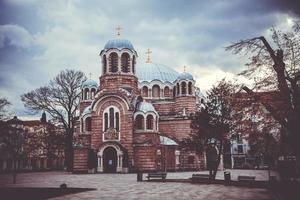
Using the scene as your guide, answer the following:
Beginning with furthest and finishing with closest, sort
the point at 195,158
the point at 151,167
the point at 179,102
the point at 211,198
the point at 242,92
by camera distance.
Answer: the point at 179,102, the point at 195,158, the point at 151,167, the point at 242,92, the point at 211,198

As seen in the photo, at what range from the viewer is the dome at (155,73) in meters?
52.6

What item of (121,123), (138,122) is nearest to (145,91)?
(138,122)

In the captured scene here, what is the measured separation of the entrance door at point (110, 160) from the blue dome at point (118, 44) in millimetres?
12636

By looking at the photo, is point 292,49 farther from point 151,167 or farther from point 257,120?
point 151,167

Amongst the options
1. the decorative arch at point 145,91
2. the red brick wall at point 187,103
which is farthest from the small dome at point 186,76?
the decorative arch at point 145,91

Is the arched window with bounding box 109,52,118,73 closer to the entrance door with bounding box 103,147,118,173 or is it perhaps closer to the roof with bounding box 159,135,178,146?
the entrance door with bounding box 103,147,118,173

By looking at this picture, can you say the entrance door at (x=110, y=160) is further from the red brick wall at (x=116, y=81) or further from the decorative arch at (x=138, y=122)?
the red brick wall at (x=116, y=81)

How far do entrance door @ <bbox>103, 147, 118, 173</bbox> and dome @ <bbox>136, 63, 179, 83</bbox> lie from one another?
53.4ft

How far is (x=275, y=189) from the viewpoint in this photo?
Result: 58.6 feet

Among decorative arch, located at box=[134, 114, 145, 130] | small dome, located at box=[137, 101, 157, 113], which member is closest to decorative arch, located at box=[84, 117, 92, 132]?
decorative arch, located at box=[134, 114, 145, 130]

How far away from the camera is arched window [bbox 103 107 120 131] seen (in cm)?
3978

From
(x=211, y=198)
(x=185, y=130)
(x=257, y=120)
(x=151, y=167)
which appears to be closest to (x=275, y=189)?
(x=257, y=120)

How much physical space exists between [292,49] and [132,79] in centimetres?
2822

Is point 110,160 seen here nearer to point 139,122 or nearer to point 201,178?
point 139,122
